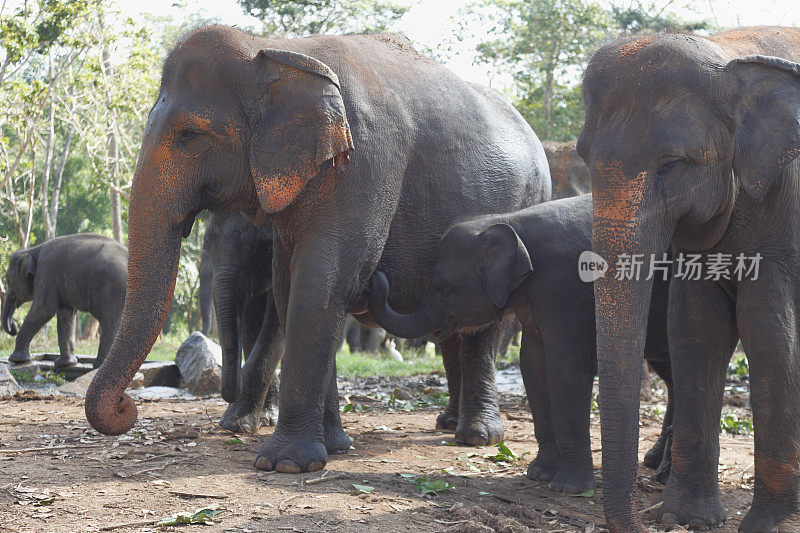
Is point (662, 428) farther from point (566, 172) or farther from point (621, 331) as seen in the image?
point (566, 172)

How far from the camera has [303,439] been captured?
15.8 ft

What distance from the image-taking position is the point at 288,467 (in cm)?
470

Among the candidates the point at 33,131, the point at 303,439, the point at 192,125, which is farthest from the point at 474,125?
the point at 33,131

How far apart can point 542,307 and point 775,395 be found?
53.7 inches

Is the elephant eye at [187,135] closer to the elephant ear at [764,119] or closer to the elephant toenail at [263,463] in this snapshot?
the elephant toenail at [263,463]

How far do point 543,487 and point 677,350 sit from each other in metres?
1.09

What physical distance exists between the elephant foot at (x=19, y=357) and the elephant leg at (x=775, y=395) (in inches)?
362

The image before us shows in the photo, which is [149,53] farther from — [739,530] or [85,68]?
[739,530]

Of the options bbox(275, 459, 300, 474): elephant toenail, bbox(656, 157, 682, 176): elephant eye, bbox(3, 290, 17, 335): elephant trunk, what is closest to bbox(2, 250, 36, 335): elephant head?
bbox(3, 290, 17, 335): elephant trunk

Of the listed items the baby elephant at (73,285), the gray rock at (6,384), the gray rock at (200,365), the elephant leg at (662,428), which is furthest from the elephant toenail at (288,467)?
the baby elephant at (73,285)

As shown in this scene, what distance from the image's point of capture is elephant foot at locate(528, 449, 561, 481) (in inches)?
192

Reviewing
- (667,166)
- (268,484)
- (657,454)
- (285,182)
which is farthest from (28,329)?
(667,166)

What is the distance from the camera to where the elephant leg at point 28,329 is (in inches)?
430

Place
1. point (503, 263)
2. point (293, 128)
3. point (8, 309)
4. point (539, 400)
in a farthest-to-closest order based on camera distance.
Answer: point (8, 309), point (539, 400), point (503, 263), point (293, 128)
